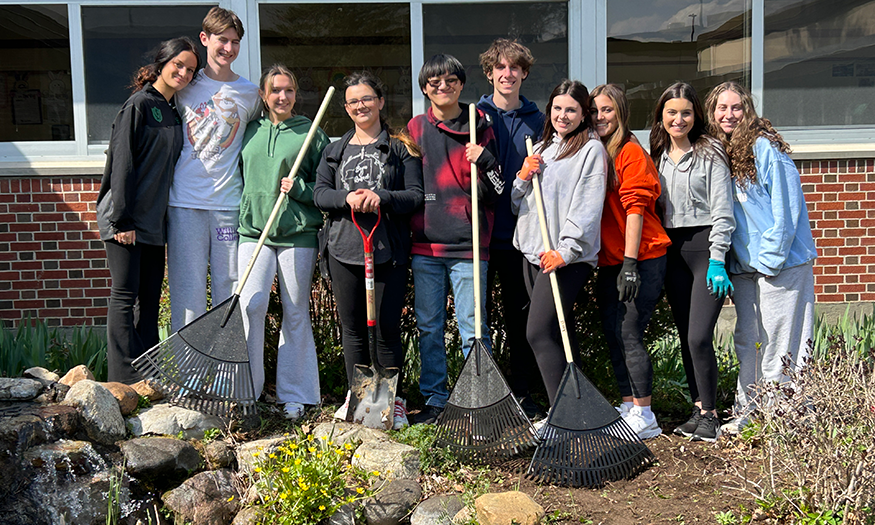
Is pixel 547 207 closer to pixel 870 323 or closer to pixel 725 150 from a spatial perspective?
pixel 725 150

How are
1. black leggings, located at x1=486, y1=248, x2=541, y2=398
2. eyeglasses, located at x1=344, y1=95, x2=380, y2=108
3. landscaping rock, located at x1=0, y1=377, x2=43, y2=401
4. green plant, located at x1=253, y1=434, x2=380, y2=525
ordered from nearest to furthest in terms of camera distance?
green plant, located at x1=253, y1=434, x2=380, y2=525 < landscaping rock, located at x1=0, y1=377, x2=43, y2=401 < eyeglasses, located at x1=344, y1=95, x2=380, y2=108 < black leggings, located at x1=486, y1=248, x2=541, y2=398

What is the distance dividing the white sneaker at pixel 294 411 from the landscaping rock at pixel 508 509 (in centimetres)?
133

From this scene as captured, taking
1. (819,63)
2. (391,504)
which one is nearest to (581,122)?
(391,504)

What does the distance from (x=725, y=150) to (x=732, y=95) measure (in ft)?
0.96

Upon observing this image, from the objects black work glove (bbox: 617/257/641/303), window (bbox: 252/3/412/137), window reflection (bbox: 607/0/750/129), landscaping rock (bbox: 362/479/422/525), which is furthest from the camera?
window reflection (bbox: 607/0/750/129)

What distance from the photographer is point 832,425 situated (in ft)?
9.82

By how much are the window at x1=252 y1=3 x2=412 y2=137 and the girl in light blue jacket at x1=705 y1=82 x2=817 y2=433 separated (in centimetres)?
360

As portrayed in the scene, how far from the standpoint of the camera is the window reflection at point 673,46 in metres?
7.01

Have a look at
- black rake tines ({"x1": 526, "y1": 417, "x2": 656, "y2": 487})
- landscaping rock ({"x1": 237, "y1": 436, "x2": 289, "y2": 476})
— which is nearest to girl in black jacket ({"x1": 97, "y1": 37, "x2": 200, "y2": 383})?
landscaping rock ({"x1": 237, "y1": 436, "x2": 289, "y2": 476})

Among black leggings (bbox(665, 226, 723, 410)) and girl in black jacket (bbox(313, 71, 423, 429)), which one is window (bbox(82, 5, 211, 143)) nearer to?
girl in black jacket (bbox(313, 71, 423, 429))

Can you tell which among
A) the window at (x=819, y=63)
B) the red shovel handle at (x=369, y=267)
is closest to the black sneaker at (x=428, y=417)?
the red shovel handle at (x=369, y=267)

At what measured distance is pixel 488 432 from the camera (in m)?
3.67

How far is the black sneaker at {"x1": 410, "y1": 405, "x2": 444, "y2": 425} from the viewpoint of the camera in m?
4.09

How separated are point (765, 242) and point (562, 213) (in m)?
1.05
